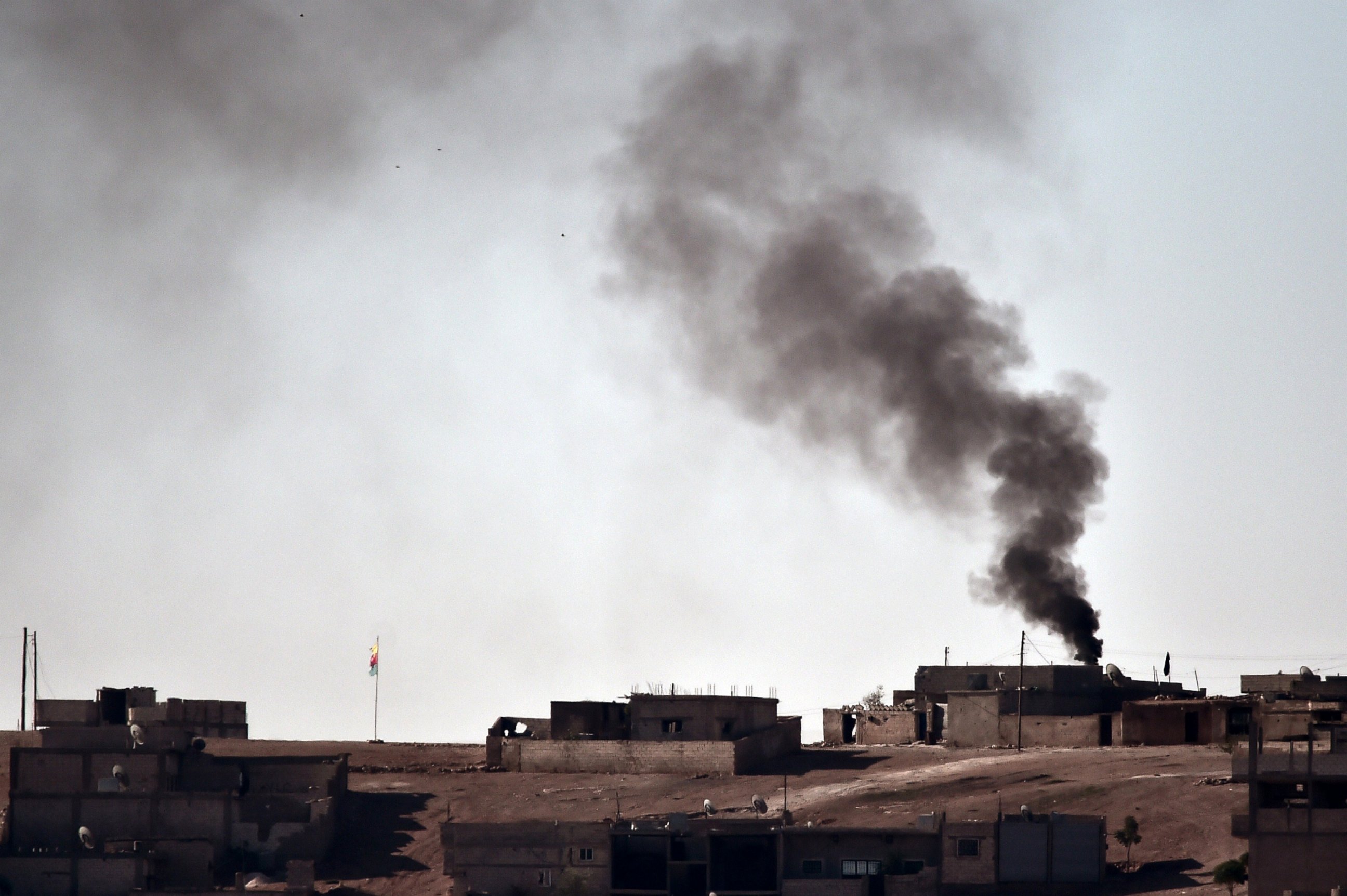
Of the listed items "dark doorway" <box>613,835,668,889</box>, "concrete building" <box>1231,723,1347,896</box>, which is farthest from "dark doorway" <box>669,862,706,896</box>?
"concrete building" <box>1231,723,1347,896</box>

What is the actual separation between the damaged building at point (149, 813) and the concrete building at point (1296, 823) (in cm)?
2899

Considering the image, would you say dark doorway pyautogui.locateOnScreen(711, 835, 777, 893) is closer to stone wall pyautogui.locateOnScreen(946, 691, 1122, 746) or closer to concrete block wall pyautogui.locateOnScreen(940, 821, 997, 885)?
concrete block wall pyautogui.locateOnScreen(940, 821, 997, 885)

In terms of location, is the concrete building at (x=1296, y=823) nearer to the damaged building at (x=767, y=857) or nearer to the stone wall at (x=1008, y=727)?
the damaged building at (x=767, y=857)

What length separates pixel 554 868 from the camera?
6981cm

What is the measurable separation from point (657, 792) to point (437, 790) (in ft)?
27.2

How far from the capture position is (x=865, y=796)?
252ft

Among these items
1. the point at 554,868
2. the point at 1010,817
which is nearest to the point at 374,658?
the point at 554,868

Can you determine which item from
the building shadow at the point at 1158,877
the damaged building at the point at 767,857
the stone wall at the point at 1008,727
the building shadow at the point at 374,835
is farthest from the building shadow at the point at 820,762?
the building shadow at the point at 1158,877

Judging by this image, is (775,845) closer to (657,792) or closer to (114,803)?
(657,792)

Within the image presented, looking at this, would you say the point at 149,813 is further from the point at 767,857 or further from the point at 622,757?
the point at 767,857

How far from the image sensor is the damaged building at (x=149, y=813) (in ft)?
237

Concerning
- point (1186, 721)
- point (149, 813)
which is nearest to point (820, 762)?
point (1186, 721)

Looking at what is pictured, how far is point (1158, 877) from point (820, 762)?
21473mm

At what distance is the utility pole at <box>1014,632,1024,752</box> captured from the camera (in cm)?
8575
